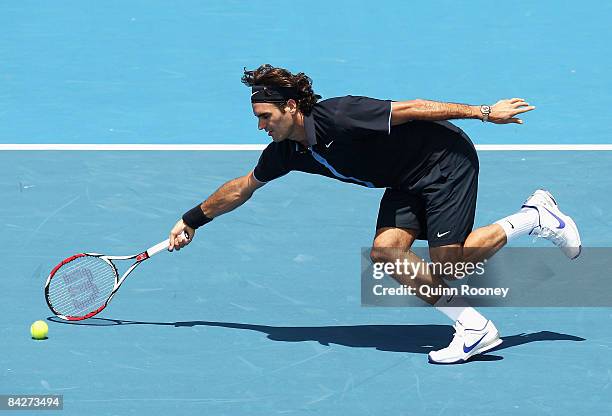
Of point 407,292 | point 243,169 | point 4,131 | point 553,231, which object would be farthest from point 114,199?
point 553,231

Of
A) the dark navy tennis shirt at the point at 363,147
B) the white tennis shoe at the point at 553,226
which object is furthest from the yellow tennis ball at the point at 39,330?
the white tennis shoe at the point at 553,226

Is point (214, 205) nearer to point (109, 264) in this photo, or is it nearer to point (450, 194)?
point (109, 264)

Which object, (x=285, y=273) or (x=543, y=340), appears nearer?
(x=543, y=340)

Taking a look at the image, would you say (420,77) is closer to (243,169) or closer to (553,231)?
(243,169)

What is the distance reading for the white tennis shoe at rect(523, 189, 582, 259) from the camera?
1043 centimetres

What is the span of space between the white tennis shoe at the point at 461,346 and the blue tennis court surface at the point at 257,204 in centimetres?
8

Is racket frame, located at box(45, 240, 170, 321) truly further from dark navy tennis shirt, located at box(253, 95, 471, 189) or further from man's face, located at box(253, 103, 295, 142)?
man's face, located at box(253, 103, 295, 142)

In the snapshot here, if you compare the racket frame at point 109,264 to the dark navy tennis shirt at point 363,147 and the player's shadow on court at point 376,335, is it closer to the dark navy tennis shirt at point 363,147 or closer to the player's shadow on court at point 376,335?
the player's shadow on court at point 376,335

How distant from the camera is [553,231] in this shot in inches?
412

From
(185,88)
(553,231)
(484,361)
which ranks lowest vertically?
(484,361)

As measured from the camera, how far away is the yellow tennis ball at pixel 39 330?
10.2 metres

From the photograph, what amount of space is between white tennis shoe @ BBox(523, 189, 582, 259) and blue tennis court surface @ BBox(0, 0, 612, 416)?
0.52 metres

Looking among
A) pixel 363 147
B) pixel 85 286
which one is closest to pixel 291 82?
pixel 363 147

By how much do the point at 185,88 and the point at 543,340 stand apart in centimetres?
696
